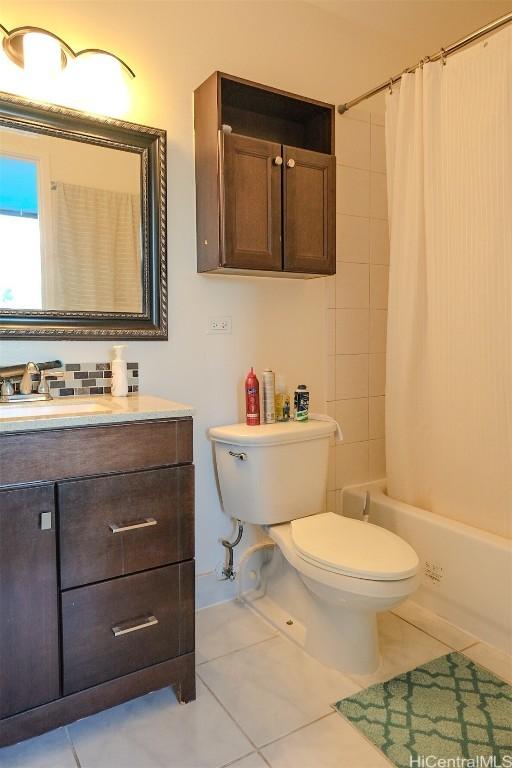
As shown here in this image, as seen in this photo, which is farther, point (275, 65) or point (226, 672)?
point (275, 65)

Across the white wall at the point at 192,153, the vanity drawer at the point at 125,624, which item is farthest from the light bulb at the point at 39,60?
the vanity drawer at the point at 125,624

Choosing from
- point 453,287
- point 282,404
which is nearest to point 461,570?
point 282,404

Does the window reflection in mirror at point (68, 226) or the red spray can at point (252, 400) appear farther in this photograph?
the red spray can at point (252, 400)

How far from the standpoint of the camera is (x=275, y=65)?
2.07 meters

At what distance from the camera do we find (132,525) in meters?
1.36

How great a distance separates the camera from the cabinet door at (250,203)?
175 centimetres

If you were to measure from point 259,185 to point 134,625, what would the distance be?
146 centimetres

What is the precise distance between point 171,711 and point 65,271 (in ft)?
4.55

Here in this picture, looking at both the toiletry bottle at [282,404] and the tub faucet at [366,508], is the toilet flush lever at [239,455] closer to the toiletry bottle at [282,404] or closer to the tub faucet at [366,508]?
the toiletry bottle at [282,404]

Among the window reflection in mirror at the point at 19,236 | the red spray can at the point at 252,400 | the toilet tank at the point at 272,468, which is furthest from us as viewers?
the red spray can at the point at 252,400

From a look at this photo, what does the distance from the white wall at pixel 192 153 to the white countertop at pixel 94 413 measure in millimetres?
169

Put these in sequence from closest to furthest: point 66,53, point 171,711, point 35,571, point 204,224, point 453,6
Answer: point 35,571
point 171,711
point 66,53
point 204,224
point 453,6

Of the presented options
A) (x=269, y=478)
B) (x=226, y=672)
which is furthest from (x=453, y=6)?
(x=226, y=672)

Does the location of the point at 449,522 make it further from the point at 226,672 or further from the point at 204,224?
the point at 204,224
